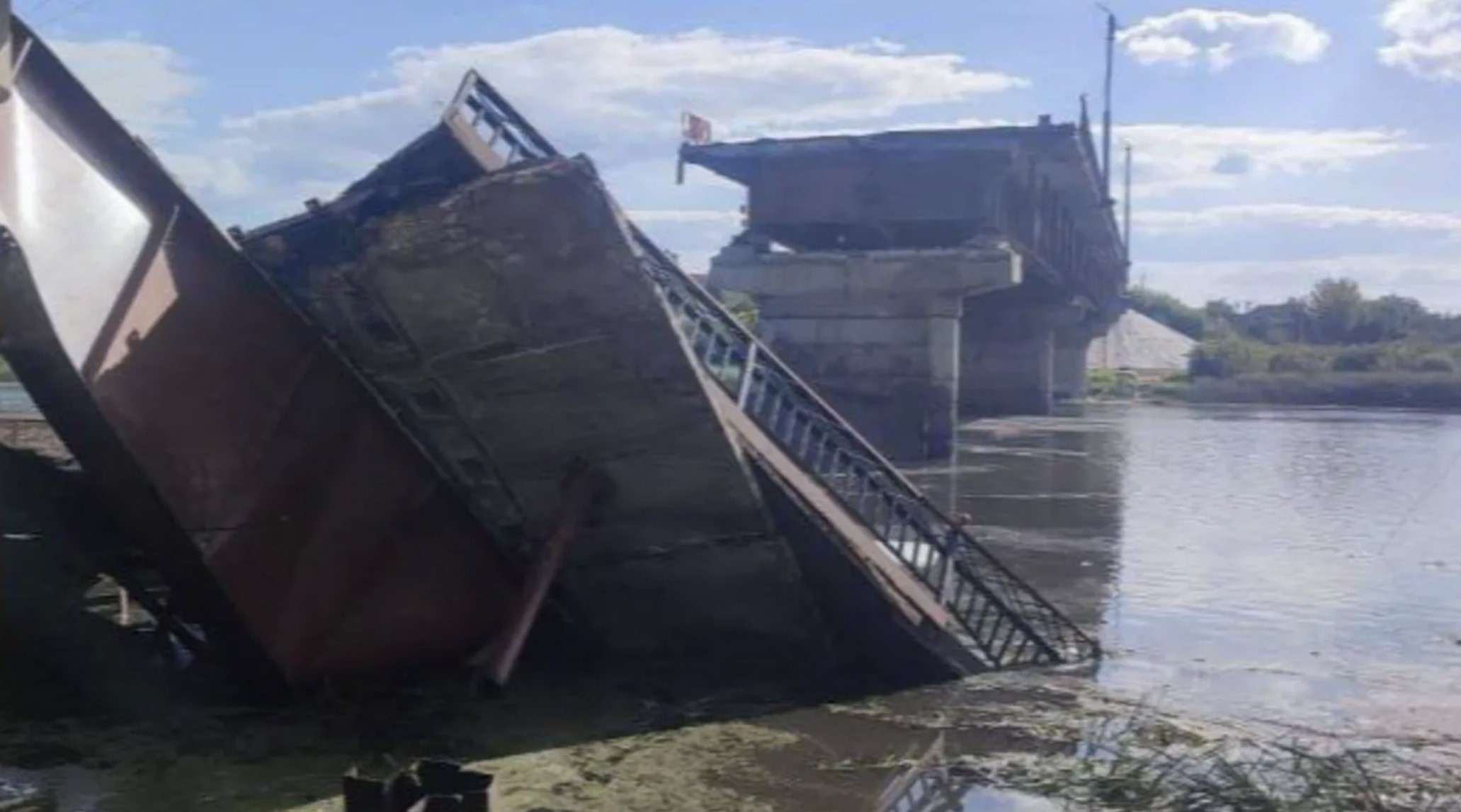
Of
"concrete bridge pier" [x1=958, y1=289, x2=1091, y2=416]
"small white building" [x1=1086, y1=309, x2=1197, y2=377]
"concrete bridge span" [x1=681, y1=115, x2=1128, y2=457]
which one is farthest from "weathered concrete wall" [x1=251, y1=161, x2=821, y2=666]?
"small white building" [x1=1086, y1=309, x2=1197, y2=377]

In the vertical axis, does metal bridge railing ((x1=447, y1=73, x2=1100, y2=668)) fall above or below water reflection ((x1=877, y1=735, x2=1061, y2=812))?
above

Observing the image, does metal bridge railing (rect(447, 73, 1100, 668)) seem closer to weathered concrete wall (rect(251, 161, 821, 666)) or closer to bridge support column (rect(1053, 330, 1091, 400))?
weathered concrete wall (rect(251, 161, 821, 666))

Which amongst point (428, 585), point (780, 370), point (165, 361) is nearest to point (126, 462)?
point (165, 361)

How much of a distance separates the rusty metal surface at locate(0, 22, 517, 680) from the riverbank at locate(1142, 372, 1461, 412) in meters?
56.9

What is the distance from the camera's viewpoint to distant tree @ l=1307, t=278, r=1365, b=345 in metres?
101

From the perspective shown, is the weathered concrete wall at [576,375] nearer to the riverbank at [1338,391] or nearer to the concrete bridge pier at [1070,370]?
the concrete bridge pier at [1070,370]

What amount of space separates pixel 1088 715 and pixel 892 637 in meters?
1.20

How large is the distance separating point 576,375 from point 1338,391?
61.0 meters

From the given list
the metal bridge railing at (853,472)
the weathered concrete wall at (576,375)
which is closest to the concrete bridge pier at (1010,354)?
the metal bridge railing at (853,472)

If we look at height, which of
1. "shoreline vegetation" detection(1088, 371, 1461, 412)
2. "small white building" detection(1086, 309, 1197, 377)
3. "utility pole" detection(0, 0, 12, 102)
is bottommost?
"shoreline vegetation" detection(1088, 371, 1461, 412)

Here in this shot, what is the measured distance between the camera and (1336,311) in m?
102

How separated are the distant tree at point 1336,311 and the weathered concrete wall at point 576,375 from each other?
318ft

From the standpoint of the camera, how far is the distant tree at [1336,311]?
101 metres

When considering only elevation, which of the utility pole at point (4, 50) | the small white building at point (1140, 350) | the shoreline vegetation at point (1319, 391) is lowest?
the shoreline vegetation at point (1319, 391)
